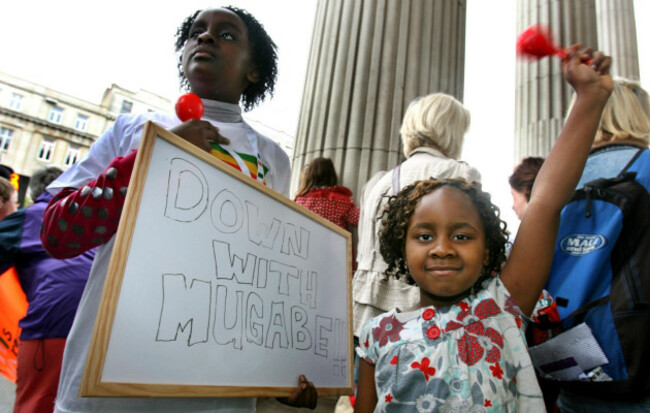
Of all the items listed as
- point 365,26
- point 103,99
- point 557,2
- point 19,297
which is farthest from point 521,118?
point 103,99

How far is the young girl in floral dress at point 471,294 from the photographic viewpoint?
1.02 meters

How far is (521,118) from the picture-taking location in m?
6.10

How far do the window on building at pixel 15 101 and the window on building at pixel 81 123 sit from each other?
2870 mm

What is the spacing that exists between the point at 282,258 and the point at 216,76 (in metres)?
0.62

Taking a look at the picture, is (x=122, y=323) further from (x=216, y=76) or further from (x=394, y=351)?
(x=216, y=76)

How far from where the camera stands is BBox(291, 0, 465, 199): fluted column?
11.0 ft

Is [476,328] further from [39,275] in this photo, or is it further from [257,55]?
[39,275]

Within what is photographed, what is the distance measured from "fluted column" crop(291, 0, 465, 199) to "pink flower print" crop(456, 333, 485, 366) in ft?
7.35

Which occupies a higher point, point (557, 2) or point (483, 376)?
point (557, 2)

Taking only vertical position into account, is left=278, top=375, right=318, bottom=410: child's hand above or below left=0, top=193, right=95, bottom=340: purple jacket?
below

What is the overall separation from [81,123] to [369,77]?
1075 inches

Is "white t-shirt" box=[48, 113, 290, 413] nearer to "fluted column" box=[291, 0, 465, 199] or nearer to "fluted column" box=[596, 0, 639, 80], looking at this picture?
"fluted column" box=[291, 0, 465, 199]

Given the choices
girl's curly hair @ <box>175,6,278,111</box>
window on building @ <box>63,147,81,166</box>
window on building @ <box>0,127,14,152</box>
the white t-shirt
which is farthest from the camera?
window on building @ <box>63,147,81,166</box>

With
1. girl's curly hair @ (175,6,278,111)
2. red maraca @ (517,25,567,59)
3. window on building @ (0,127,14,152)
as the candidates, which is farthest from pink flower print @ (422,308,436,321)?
window on building @ (0,127,14,152)
